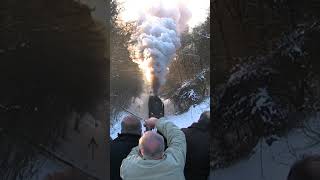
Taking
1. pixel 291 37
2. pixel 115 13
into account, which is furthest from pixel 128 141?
pixel 291 37

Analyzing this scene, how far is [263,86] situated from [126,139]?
145 cm

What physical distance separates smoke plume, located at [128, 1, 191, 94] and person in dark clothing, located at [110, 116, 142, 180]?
93 centimetres

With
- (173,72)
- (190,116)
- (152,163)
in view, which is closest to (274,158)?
(190,116)

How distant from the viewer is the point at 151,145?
3.30 meters

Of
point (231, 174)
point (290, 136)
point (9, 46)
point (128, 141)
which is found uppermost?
point (9, 46)

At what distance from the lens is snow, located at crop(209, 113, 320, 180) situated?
5.01 m

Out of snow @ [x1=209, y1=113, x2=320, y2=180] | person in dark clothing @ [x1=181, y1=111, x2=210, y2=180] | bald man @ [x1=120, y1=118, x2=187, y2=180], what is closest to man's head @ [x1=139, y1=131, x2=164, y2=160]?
bald man @ [x1=120, y1=118, x2=187, y2=180]

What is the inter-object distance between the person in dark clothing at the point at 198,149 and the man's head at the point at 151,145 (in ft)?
4.34

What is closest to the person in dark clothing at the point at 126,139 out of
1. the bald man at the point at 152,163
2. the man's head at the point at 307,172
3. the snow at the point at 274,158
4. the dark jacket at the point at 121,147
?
the dark jacket at the point at 121,147

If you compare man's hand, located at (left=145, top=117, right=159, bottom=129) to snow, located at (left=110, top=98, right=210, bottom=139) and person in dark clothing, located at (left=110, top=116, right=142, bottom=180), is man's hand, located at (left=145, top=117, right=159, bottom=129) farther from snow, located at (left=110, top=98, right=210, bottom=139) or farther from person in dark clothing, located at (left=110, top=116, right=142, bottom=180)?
snow, located at (left=110, top=98, right=210, bottom=139)

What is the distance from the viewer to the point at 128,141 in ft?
13.9

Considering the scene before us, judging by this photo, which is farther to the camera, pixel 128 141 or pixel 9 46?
pixel 9 46

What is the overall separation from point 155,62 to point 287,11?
Result: 124cm

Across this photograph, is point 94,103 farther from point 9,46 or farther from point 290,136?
point 290,136
